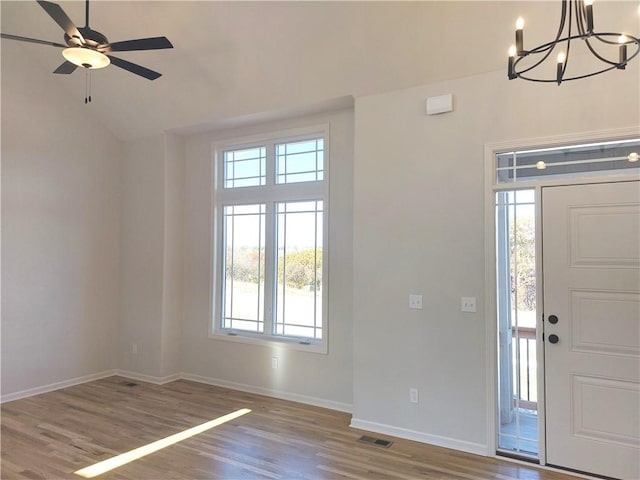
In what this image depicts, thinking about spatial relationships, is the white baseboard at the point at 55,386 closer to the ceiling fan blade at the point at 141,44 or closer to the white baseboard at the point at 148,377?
the white baseboard at the point at 148,377

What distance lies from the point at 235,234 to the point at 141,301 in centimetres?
154

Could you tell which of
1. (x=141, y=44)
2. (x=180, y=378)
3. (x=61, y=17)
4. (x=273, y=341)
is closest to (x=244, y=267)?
(x=273, y=341)

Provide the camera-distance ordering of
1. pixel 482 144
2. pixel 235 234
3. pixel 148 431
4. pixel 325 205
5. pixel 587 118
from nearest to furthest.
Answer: pixel 587 118
pixel 482 144
pixel 148 431
pixel 325 205
pixel 235 234

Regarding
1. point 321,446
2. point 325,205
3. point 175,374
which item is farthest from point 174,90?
point 321,446

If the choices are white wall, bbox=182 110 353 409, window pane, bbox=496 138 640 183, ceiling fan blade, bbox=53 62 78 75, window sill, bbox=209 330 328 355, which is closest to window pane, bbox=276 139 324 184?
white wall, bbox=182 110 353 409

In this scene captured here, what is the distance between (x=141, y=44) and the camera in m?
3.02

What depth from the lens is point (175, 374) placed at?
5.29 m

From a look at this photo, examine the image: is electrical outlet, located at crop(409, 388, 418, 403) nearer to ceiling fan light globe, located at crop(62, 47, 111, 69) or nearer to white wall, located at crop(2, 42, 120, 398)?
ceiling fan light globe, located at crop(62, 47, 111, 69)

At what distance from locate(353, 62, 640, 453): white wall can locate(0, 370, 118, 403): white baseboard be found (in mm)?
3486

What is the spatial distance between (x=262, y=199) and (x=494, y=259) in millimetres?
2684

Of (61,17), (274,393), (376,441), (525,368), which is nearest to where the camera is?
(61,17)

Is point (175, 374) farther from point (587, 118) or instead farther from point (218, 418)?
point (587, 118)

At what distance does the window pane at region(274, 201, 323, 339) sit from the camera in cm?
452

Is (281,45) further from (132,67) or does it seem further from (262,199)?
(262,199)
